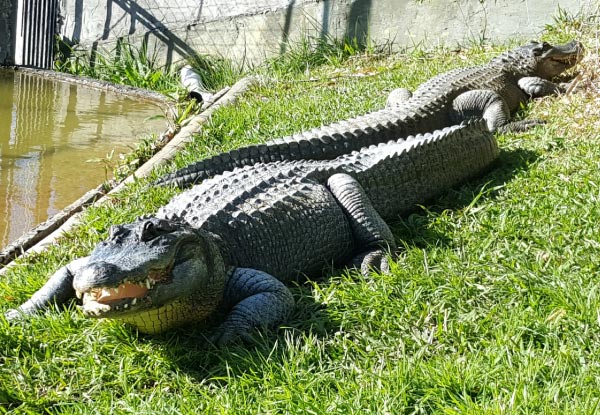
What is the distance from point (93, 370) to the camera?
3.26 metres

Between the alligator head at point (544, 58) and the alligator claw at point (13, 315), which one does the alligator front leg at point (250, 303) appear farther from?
the alligator head at point (544, 58)

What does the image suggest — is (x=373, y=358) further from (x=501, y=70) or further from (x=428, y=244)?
(x=501, y=70)

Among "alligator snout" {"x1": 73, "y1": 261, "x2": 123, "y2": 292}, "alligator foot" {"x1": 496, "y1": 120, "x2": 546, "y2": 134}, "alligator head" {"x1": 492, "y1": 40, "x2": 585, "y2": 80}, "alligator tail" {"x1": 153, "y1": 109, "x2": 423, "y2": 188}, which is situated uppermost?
"alligator head" {"x1": 492, "y1": 40, "x2": 585, "y2": 80}

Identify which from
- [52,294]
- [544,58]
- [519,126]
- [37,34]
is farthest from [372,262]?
[37,34]

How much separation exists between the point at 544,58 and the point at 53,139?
5231mm

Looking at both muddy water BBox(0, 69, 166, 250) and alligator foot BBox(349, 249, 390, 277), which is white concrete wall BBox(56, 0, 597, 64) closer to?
muddy water BBox(0, 69, 166, 250)

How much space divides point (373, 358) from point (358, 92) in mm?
5243

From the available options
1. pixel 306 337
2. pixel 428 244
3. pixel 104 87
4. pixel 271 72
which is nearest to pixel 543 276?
pixel 428 244

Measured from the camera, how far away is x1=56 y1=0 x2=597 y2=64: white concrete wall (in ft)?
30.6

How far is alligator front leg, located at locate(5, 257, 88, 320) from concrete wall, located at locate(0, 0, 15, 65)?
9.88m

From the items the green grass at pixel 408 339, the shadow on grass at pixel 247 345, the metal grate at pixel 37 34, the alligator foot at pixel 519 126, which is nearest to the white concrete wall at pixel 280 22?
the metal grate at pixel 37 34

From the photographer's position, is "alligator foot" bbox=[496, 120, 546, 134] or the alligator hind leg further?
"alligator foot" bbox=[496, 120, 546, 134]

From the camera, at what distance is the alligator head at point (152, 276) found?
9.89 feet

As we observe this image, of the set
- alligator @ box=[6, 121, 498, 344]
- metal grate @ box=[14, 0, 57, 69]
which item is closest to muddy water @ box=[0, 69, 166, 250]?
metal grate @ box=[14, 0, 57, 69]
